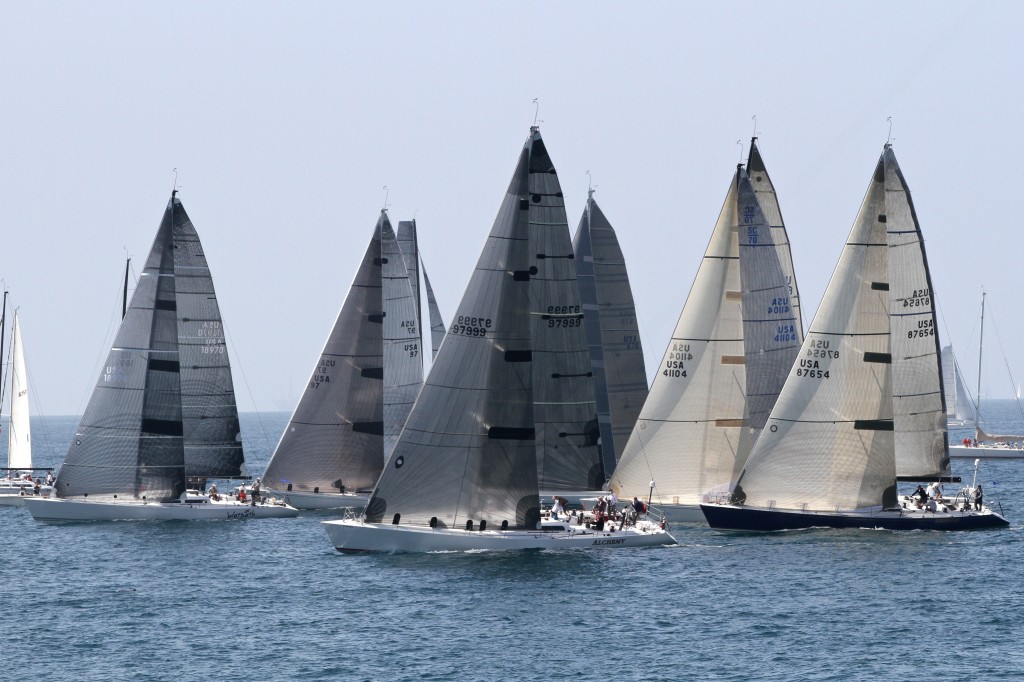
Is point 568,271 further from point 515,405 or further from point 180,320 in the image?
point 180,320

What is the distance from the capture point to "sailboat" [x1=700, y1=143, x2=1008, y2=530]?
182 ft

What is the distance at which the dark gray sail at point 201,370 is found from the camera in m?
66.0

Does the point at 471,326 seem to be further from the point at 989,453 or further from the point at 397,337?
the point at 989,453

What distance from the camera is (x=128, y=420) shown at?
61.9 meters

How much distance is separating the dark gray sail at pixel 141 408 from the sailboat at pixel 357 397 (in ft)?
21.8

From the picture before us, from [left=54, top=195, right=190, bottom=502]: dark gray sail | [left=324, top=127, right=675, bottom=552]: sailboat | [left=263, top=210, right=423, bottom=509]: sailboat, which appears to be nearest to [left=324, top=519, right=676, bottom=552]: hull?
[left=324, top=127, right=675, bottom=552]: sailboat

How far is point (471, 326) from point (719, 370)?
43.2ft

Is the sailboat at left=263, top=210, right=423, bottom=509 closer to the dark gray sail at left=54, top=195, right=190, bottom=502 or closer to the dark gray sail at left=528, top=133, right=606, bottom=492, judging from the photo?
the dark gray sail at left=54, top=195, right=190, bottom=502

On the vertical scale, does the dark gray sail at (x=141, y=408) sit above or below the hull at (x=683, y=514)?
above

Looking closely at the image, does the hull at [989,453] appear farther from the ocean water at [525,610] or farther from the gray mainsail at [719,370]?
the gray mainsail at [719,370]

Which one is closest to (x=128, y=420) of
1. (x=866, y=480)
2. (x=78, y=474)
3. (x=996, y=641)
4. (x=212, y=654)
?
(x=78, y=474)

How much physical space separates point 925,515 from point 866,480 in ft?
8.94

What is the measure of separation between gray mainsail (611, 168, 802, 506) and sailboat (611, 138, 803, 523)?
4 centimetres

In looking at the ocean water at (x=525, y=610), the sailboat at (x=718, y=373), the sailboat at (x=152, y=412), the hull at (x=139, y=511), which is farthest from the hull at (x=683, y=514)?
the hull at (x=139, y=511)
